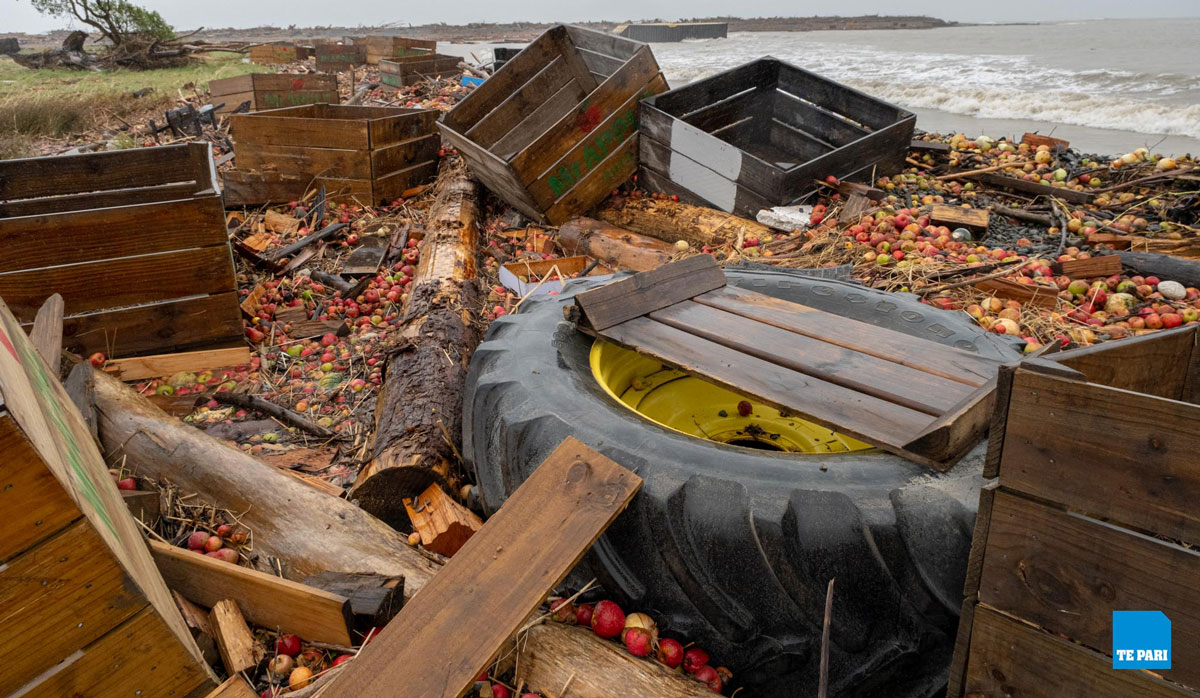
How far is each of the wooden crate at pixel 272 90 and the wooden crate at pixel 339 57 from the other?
7.96 m

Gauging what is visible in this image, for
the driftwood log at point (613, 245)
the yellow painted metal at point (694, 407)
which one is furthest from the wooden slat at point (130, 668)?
the driftwood log at point (613, 245)

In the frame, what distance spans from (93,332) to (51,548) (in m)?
3.13

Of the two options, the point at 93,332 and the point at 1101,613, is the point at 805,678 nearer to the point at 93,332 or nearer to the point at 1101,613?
the point at 1101,613

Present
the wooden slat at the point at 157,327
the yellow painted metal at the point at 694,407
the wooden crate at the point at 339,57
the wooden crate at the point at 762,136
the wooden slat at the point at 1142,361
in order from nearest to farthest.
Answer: the wooden slat at the point at 1142,361 < the yellow painted metal at the point at 694,407 < the wooden slat at the point at 157,327 < the wooden crate at the point at 762,136 < the wooden crate at the point at 339,57

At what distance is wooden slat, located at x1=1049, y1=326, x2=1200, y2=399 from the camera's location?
1.44 m

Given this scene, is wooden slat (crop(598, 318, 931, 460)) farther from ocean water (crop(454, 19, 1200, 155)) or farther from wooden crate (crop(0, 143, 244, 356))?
ocean water (crop(454, 19, 1200, 155))

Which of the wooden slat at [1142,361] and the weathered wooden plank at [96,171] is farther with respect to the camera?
the weathered wooden plank at [96,171]

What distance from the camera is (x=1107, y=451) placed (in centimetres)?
123

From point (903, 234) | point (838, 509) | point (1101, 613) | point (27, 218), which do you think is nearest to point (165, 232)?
point (27, 218)

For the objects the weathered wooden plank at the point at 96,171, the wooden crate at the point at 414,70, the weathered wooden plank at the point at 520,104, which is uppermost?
the wooden crate at the point at 414,70

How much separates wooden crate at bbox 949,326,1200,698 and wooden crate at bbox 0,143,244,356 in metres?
4.01

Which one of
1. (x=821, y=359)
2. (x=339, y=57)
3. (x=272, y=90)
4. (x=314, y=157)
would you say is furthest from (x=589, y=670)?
(x=339, y=57)

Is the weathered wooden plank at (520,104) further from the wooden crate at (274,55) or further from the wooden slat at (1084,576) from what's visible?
the wooden crate at (274,55)

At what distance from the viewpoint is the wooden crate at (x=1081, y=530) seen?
119cm
